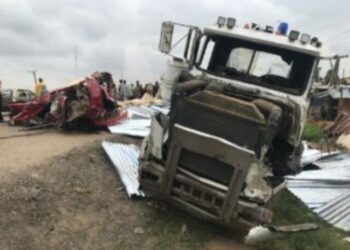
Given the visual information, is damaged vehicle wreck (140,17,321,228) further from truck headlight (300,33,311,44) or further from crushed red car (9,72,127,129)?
crushed red car (9,72,127,129)

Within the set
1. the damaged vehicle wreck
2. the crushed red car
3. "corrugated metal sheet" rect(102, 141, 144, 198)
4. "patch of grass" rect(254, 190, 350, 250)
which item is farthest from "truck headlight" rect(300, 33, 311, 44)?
the crushed red car

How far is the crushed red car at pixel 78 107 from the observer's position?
572 inches

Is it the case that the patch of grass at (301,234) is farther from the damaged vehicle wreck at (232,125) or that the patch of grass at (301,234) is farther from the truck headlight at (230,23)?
the truck headlight at (230,23)

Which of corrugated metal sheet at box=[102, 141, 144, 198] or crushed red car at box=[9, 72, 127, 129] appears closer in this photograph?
corrugated metal sheet at box=[102, 141, 144, 198]

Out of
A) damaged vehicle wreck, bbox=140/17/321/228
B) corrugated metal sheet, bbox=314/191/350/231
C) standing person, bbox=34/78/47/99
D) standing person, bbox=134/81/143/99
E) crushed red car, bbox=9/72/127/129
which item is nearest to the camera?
damaged vehicle wreck, bbox=140/17/321/228

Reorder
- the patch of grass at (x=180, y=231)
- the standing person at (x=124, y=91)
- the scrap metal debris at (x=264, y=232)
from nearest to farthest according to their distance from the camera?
the patch of grass at (x=180, y=231) < the scrap metal debris at (x=264, y=232) < the standing person at (x=124, y=91)

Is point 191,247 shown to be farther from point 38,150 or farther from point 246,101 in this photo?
point 38,150

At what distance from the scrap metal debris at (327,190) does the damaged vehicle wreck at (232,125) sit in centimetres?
229

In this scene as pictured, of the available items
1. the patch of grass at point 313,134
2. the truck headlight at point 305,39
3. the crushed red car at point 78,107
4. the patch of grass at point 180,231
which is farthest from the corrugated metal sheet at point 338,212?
the patch of grass at point 313,134

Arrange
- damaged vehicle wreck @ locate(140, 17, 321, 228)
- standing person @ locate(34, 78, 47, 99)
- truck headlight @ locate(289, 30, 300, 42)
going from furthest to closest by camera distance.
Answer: standing person @ locate(34, 78, 47, 99), truck headlight @ locate(289, 30, 300, 42), damaged vehicle wreck @ locate(140, 17, 321, 228)

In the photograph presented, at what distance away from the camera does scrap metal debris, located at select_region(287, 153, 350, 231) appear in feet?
35.3

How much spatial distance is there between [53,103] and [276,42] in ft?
25.5

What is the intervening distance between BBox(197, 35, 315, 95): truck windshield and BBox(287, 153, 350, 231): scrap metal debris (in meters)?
2.92

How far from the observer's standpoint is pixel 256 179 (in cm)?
741
